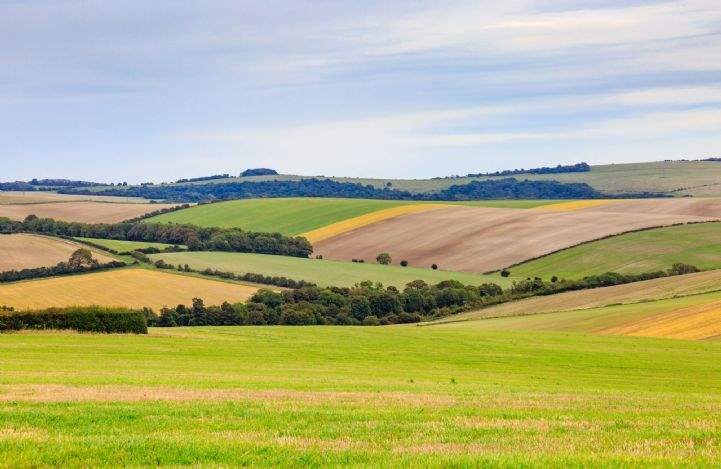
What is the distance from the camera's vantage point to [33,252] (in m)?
109

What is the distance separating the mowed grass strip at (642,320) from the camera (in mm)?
56938

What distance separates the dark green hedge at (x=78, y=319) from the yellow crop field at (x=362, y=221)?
86.1m

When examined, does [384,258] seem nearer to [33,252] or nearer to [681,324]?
[33,252]

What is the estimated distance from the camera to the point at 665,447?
1432 cm

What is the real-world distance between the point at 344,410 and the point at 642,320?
4504 centimetres

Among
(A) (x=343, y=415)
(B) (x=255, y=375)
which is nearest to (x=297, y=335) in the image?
(B) (x=255, y=375)

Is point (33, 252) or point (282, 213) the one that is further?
point (282, 213)

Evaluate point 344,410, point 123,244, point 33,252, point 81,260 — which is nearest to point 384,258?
point 123,244

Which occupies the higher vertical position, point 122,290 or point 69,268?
point 69,268

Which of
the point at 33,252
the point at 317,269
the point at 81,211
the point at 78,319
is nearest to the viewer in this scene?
the point at 78,319

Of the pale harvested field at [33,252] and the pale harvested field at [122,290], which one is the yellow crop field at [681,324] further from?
the pale harvested field at [33,252]

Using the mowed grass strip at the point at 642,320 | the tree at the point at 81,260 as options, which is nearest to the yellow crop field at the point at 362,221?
the tree at the point at 81,260

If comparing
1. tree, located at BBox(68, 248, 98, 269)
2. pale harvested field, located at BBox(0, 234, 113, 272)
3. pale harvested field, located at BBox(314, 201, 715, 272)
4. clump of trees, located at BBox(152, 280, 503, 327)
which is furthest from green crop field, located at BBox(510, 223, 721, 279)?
pale harvested field, located at BBox(0, 234, 113, 272)

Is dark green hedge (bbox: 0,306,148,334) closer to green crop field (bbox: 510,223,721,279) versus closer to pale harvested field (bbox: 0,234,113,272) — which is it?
pale harvested field (bbox: 0,234,113,272)
